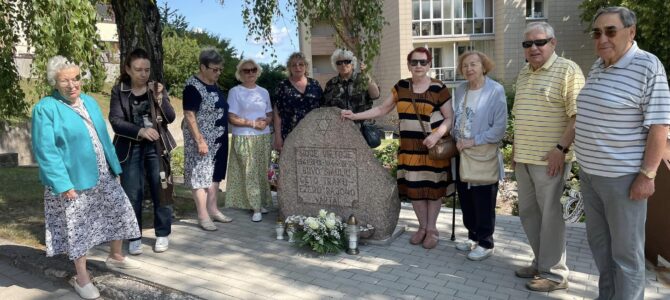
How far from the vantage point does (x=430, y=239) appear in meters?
4.75

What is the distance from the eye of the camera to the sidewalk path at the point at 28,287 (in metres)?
3.98

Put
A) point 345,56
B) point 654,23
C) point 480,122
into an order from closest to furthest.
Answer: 1. point 480,122
2. point 345,56
3. point 654,23

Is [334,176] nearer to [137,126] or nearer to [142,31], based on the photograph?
[137,126]

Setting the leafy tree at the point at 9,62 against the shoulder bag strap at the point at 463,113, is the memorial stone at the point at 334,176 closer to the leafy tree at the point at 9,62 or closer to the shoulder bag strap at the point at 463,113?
the shoulder bag strap at the point at 463,113

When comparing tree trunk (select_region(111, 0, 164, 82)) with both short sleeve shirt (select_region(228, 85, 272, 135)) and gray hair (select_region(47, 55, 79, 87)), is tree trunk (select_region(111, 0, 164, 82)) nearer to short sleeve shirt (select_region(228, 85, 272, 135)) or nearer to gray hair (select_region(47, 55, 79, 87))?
short sleeve shirt (select_region(228, 85, 272, 135))

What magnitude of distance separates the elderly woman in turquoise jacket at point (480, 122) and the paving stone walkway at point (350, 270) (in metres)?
0.31

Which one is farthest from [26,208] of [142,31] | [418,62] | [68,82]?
[418,62]

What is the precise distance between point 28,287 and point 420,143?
3.55 meters

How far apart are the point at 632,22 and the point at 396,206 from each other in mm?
2605

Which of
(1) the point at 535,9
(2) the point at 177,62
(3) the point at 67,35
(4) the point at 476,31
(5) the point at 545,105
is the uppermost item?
(1) the point at 535,9

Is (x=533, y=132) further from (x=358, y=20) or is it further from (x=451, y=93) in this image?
(x=358, y=20)

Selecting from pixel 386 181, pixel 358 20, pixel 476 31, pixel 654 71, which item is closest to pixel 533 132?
pixel 654 71

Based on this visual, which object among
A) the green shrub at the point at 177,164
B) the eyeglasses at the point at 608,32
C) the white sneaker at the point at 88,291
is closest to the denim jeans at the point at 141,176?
the white sneaker at the point at 88,291

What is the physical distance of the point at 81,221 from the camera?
382cm
